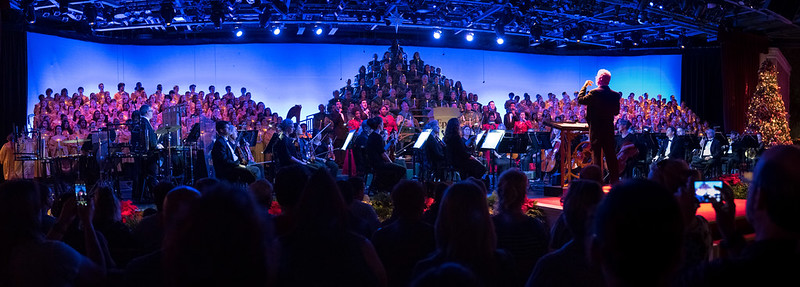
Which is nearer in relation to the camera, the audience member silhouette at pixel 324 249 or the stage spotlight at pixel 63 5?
the audience member silhouette at pixel 324 249

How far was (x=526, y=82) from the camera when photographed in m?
21.2

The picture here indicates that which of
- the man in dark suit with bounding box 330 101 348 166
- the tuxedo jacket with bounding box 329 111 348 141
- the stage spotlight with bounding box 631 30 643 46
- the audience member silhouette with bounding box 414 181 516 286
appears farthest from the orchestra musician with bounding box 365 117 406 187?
the stage spotlight with bounding box 631 30 643 46

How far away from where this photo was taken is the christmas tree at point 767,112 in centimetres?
1861

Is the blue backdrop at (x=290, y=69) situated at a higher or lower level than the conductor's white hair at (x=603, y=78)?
higher

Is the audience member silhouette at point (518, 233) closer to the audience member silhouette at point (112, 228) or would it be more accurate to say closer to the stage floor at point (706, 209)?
the audience member silhouette at point (112, 228)

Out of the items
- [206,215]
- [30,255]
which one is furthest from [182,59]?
[206,215]

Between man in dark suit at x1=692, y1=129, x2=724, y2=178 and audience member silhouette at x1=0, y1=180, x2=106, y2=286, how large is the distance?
1351cm

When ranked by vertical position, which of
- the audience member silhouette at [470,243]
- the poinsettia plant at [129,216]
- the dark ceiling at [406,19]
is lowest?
the poinsettia plant at [129,216]

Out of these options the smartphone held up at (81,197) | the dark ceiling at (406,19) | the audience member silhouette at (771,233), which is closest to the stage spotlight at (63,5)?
the dark ceiling at (406,19)

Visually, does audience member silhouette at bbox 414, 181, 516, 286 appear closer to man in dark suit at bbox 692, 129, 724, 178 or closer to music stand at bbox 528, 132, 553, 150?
music stand at bbox 528, 132, 553, 150

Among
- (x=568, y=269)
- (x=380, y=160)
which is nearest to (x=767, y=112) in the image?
(x=380, y=160)

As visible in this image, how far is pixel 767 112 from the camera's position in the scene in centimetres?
1875

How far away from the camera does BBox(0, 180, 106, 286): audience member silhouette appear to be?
8.18ft

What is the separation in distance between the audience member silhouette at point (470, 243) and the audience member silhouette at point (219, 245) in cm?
115
